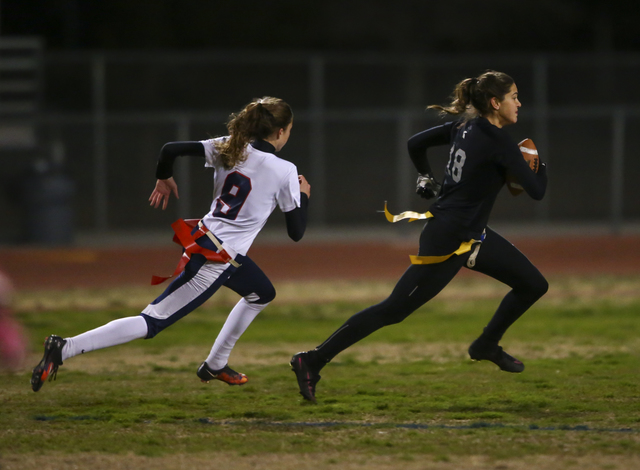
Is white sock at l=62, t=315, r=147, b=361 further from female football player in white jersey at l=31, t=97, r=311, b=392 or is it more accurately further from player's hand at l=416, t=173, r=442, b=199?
player's hand at l=416, t=173, r=442, b=199

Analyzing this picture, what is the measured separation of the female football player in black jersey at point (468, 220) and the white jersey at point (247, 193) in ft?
2.60

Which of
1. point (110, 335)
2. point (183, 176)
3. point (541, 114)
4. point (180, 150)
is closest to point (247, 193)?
point (180, 150)

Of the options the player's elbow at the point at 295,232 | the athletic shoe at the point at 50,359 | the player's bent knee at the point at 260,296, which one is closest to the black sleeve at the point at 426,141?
the player's elbow at the point at 295,232

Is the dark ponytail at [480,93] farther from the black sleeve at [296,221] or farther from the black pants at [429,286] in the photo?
the black sleeve at [296,221]

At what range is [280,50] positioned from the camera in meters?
26.0

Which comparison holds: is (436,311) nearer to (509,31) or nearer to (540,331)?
(540,331)

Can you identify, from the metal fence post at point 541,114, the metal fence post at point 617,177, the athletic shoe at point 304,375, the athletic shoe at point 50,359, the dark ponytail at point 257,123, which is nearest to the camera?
the athletic shoe at point 50,359

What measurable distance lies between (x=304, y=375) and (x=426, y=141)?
1630 millimetres

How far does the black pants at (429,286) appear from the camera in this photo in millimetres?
5184

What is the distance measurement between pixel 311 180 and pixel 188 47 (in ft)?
31.6

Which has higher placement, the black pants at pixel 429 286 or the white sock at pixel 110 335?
the black pants at pixel 429 286

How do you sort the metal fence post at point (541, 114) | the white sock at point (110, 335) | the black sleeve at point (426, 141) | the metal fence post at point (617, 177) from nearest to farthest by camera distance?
the white sock at point (110, 335) < the black sleeve at point (426, 141) < the metal fence post at point (617, 177) < the metal fence post at point (541, 114)

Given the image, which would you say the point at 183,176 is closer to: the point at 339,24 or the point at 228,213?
the point at 339,24

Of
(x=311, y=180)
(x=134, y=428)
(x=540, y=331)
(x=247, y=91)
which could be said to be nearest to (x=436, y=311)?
(x=540, y=331)
